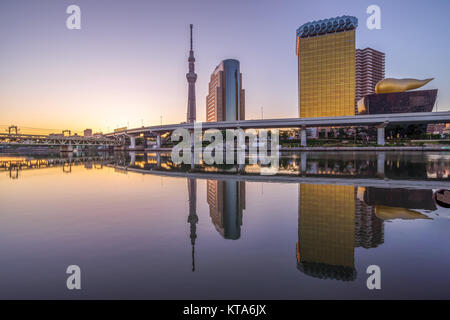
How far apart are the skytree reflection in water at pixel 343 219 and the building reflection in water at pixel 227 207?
2.15 m

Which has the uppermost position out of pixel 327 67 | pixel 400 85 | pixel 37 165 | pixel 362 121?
pixel 327 67

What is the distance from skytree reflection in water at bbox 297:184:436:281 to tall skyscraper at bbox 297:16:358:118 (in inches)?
5642

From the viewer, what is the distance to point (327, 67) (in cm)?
15062

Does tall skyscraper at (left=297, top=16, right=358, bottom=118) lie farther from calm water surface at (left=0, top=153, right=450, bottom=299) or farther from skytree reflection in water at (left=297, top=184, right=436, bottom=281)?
calm water surface at (left=0, top=153, right=450, bottom=299)

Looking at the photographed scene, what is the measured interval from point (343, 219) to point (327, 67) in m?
161

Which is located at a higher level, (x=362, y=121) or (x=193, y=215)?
(x=362, y=121)

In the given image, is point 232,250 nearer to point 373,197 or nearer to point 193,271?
point 193,271

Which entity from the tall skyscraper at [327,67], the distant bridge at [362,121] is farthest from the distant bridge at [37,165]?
the tall skyscraper at [327,67]

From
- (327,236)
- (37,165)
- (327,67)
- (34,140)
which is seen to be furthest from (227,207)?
(327,67)

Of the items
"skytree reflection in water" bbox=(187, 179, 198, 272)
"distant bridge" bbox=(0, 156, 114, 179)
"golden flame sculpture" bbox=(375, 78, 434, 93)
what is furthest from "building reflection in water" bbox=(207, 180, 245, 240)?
"golden flame sculpture" bbox=(375, 78, 434, 93)

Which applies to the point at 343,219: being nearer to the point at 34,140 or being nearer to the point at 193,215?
the point at 193,215

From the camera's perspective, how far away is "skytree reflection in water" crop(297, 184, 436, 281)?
240 inches

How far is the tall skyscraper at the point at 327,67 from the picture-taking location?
145625 millimetres
